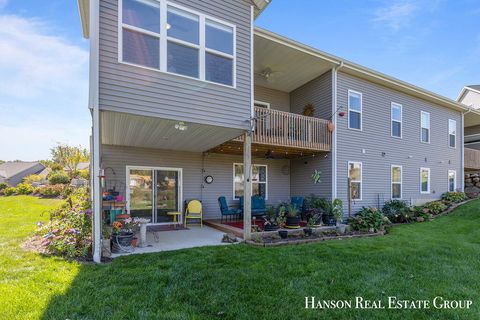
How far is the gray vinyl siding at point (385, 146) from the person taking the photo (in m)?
9.66

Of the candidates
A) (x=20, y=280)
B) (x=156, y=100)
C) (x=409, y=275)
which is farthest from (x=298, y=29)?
(x=20, y=280)

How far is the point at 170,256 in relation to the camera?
199 inches

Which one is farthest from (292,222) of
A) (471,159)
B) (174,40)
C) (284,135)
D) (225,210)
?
(471,159)

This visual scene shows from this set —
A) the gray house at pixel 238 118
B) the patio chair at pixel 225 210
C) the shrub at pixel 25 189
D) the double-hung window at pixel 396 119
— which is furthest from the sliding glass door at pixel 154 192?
the shrub at pixel 25 189

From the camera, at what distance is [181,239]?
6.68m

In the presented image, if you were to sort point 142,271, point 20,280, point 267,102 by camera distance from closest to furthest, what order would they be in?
point 20,280, point 142,271, point 267,102

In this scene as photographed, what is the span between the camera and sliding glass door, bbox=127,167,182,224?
8531 mm

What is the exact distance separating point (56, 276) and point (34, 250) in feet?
6.55

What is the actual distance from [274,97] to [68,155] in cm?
2248

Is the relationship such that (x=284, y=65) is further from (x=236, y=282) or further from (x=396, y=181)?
(x=236, y=282)

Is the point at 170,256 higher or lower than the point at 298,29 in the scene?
lower

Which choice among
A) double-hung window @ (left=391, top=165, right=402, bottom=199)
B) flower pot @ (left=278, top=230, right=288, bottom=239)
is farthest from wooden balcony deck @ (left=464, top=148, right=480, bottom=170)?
flower pot @ (left=278, top=230, right=288, bottom=239)

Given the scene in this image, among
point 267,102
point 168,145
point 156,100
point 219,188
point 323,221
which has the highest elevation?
point 267,102

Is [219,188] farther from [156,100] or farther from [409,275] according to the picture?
[409,275]
